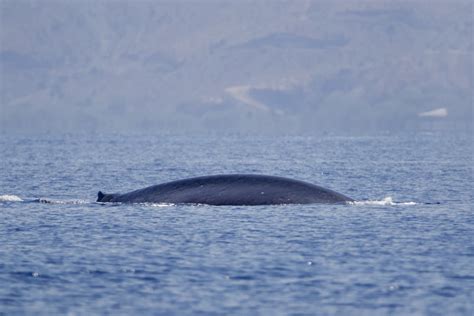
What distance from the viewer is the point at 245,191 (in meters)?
37.6

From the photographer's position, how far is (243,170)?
79.4m

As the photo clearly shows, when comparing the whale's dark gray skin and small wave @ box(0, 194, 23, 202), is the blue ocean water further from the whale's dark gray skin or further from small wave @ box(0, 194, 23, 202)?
the whale's dark gray skin

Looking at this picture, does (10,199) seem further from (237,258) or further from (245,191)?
(237,258)

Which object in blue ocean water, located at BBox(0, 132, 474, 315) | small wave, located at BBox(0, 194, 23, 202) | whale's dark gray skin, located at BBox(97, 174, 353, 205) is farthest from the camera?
small wave, located at BBox(0, 194, 23, 202)

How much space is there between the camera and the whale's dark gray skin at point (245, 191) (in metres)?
37.7

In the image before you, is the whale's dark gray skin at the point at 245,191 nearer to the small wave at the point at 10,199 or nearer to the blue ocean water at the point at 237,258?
the blue ocean water at the point at 237,258

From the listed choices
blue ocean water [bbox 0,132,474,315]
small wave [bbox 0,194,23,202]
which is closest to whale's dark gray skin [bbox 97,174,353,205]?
blue ocean water [bbox 0,132,474,315]

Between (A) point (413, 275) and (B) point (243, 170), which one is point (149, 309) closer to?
(A) point (413, 275)

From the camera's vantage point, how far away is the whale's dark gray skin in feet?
124

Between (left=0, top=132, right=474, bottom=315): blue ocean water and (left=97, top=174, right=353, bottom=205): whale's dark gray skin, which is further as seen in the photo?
(left=97, top=174, right=353, bottom=205): whale's dark gray skin

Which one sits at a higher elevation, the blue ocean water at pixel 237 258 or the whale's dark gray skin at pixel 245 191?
the whale's dark gray skin at pixel 245 191

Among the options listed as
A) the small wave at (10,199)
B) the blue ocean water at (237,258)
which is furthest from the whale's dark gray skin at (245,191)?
the small wave at (10,199)

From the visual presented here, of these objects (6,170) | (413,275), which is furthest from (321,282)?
(6,170)

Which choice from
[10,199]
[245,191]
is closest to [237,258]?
[245,191]
